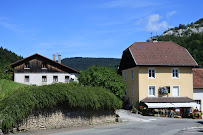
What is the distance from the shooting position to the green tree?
29.0 meters

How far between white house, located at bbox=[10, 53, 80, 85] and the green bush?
81.6 ft

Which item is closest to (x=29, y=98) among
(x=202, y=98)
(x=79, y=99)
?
(x=79, y=99)

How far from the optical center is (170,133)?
16.9 metres

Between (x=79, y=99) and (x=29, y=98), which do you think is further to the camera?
(x=79, y=99)

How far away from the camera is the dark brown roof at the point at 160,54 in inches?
1460

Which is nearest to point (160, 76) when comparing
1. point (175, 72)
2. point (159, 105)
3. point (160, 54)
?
point (175, 72)

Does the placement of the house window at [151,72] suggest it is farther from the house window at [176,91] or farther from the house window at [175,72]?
the house window at [176,91]

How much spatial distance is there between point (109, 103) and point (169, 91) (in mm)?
17413

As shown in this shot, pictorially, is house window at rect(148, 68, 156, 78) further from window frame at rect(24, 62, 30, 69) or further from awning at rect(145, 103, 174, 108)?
window frame at rect(24, 62, 30, 69)

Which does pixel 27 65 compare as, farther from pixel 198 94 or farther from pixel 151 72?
pixel 198 94

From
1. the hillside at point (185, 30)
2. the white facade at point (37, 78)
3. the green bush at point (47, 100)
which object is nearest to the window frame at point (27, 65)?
the white facade at point (37, 78)

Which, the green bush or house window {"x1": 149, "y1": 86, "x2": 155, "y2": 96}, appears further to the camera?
house window {"x1": 149, "y1": 86, "x2": 155, "y2": 96}

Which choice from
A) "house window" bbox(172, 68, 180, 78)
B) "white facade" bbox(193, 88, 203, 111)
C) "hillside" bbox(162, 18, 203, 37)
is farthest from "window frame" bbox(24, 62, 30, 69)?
"hillside" bbox(162, 18, 203, 37)

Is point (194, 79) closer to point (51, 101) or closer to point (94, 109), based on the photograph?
point (94, 109)
